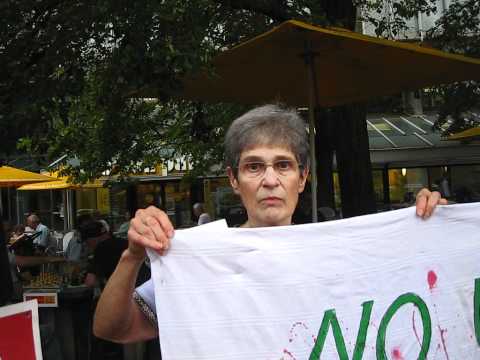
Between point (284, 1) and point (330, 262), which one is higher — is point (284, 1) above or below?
above

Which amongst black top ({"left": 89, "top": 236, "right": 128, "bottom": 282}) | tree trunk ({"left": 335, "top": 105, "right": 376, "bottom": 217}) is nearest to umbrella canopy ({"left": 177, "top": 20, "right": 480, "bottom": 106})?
tree trunk ({"left": 335, "top": 105, "right": 376, "bottom": 217})

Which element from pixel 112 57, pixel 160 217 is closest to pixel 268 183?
pixel 160 217

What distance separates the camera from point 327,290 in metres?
1.97

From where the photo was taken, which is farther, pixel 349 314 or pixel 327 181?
pixel 327 181

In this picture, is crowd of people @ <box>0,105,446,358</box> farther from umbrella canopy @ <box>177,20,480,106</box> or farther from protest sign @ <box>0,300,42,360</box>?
umbrella canopy @ <box>177,20,480,106</box>

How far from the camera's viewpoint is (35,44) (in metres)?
5.10

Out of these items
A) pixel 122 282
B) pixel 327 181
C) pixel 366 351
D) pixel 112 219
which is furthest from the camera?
pixel 112 219

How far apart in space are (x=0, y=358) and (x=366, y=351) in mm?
1323

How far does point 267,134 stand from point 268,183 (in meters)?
0.18

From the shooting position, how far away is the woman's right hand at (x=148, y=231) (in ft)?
5.59

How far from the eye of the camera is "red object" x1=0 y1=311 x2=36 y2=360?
2.32m

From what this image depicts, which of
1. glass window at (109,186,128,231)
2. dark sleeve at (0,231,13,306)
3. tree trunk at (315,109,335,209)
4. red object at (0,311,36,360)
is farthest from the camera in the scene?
glass window at (109,186,128,231)

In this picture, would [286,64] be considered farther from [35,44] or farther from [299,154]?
[299,154]

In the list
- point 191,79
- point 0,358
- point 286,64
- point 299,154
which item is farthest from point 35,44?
point 299,154
